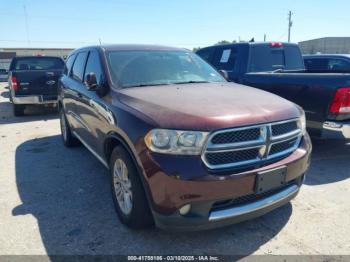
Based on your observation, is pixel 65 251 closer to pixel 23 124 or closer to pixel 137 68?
pixel 137 68

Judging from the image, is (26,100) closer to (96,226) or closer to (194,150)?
(96,226)

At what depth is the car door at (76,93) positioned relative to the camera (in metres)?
4.99

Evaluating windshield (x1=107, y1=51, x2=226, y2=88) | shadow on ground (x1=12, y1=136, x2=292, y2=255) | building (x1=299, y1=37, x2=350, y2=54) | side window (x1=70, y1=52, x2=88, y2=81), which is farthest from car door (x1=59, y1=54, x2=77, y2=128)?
building (x1=299, y1=37, x2=350, y2=54)

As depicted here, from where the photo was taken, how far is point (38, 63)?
10828mm

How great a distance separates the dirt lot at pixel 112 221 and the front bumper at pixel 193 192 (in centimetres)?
40

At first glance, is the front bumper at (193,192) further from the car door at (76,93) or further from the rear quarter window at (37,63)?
the rear quarter window at (37,63)

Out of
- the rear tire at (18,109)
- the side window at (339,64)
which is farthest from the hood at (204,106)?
the rear tire at (18,109)

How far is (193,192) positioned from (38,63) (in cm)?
979

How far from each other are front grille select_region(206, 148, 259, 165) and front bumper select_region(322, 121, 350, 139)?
2393 millimetres

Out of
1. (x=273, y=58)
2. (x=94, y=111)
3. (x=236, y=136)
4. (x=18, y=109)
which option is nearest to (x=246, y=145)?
(x=236, y=136)

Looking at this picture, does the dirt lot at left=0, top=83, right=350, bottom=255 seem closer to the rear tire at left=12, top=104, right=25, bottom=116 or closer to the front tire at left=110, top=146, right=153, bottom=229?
the front tire at left=110, top=146, right=153, bottom=229

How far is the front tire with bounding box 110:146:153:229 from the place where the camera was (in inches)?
116

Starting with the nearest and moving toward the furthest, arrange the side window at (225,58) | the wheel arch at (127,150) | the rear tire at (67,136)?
1. the wheel arch at (127,150)
2. the rear tire at (67,136)
3. the side window at (225,58)

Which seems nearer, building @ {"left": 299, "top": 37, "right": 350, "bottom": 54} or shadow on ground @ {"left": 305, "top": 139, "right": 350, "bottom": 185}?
shadow on ground @ {"left": 305, "top": 139, "right": 350, "bottom": 185}
